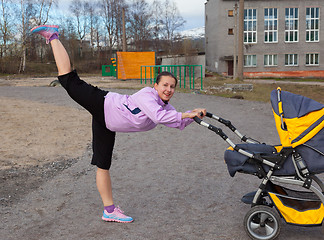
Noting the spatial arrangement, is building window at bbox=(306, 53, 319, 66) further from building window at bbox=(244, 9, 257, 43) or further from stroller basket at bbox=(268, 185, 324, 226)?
stroller basket at bbox=(268, 185, 324, 226)

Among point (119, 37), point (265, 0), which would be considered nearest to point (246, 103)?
point (265, 0)

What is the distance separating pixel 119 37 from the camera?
6188cm

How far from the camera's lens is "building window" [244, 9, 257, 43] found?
49406mm

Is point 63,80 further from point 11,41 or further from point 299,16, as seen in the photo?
point 299,16

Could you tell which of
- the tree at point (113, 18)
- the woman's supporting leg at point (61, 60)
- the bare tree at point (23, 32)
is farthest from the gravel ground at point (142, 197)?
the tree at point (113, 18)

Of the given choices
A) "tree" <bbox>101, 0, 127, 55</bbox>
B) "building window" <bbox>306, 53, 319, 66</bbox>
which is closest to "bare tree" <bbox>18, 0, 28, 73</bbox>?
"tree" <bbox>101, 0, 127, 55</bbox>

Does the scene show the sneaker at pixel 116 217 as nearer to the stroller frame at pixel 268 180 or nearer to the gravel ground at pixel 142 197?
the gravel ground at pixel 142 197

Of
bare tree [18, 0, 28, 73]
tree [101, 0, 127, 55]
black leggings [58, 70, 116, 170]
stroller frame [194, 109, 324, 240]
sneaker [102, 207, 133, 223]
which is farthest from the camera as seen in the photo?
tree [101, 0, 127, 55]

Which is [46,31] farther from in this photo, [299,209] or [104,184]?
[299,209]

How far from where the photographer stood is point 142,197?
492 cm

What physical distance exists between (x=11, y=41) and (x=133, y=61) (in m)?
18.1

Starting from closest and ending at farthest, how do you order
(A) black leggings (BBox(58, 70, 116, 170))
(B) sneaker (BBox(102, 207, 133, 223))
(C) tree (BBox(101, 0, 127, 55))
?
(A) black leggings (BBox(58, 70, 116, 170)) < (B) sneaker (BBox(102, 207, 133, 223)) < (C) tree (BBox(101, 0, 127, 55))

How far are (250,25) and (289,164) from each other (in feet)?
159

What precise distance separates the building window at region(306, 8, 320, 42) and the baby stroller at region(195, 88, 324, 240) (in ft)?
164
